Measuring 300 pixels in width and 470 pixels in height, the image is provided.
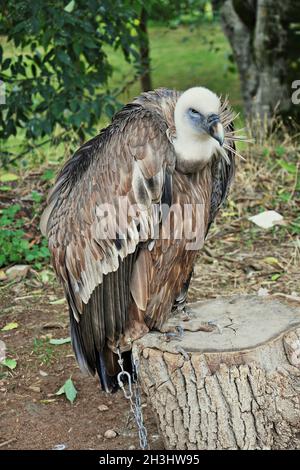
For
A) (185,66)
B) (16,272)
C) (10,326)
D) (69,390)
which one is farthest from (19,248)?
(185,66)

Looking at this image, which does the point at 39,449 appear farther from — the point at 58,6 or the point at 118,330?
the point at 58,6

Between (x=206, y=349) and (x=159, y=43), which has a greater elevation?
(x=206, y=349)

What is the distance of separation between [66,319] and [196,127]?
2.09 m

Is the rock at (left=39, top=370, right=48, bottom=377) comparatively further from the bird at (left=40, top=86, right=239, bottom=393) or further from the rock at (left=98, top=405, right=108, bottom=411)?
the bird at (left=40, top=86, right=239, bottom=393)

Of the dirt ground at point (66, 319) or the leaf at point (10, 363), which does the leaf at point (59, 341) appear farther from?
the leaf at point (10, 363)

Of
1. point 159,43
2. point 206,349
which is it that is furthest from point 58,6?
point 159,43

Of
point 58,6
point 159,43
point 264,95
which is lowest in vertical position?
point 159,43

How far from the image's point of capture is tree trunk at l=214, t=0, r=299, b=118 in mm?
8258

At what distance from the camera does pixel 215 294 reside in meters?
5.54

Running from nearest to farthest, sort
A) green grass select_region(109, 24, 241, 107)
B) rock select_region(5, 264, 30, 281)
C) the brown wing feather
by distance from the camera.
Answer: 1. the brown wing feather
2. rock select_region(5, 264, 30, 281)
3. green grass select_region(109, 24, 241, 107)

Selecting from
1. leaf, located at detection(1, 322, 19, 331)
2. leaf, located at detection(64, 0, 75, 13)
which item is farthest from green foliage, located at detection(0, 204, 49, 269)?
leaf, located at detection(64, 0, 75, 13)

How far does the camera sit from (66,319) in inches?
210

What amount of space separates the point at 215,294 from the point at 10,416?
67.2 inches

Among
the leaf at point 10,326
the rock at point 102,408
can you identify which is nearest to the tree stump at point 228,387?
the rock at point 102,408
